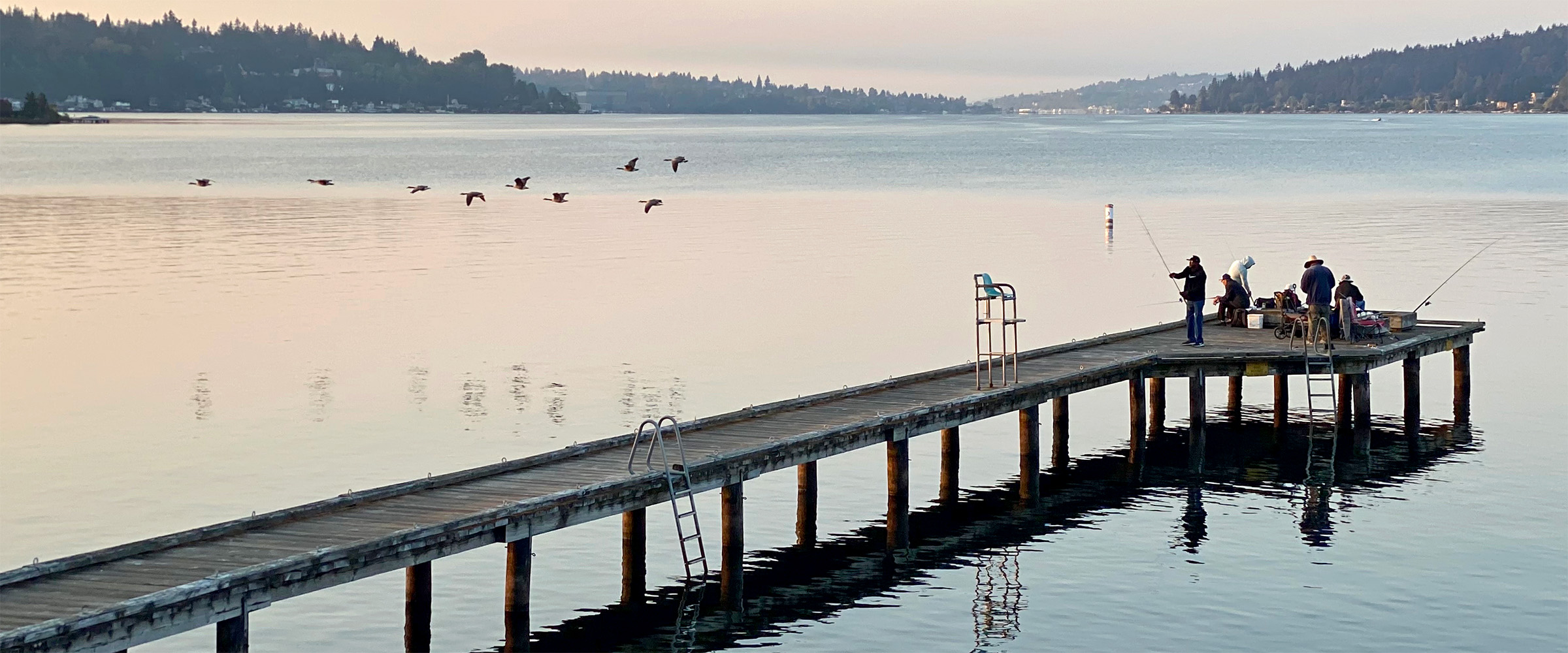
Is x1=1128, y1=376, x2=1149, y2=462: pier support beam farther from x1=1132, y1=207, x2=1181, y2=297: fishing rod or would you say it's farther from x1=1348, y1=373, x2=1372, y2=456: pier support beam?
x1=1132, y1=207, x2=1181, y2=297: fishing rod

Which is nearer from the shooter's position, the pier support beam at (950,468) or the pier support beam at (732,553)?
the pier support beam at (732,553)

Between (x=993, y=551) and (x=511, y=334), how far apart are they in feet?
78.2

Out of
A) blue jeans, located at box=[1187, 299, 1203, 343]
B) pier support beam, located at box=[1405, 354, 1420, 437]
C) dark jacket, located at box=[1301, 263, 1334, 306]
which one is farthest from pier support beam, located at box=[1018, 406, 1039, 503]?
pier support beam, located at box=[1405, 354, 1420, 437]

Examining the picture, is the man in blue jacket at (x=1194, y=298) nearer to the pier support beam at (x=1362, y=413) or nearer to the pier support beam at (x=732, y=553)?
the pier support beam at (x=1362, y=413)

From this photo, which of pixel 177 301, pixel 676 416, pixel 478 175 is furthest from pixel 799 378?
pixel 478 175

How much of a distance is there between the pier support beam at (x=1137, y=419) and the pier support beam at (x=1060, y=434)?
1164 millimetres

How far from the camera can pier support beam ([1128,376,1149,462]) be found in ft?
105

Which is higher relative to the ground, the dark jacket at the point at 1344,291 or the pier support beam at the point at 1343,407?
the dark jacket at the point at 1344,291

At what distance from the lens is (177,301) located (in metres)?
54.9

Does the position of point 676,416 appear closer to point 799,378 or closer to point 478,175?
point 799,378

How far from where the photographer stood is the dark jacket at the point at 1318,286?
108 feet

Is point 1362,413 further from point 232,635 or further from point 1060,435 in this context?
point 232,635

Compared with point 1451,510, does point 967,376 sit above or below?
above

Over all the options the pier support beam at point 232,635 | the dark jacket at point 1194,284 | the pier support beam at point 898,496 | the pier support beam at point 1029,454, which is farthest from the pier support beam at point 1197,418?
the pier support beam at point 232,635
